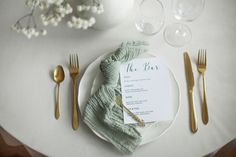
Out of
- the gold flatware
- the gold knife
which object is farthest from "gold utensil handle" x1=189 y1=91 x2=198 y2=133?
the gold flatware

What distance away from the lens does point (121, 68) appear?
2.68 ft

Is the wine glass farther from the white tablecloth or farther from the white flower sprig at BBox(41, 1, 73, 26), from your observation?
the white flower sprig at BBox(41, 1, 73, 26)

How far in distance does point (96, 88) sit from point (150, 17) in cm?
25

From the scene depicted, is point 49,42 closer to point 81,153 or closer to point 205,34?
point 81,153

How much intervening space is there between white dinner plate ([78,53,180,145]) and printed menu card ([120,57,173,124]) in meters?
0.01

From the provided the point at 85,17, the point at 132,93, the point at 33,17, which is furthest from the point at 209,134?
the point at 33,17

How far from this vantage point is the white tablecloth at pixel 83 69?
2.52 ft

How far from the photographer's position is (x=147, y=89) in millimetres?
799

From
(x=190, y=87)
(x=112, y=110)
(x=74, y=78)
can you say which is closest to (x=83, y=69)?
(x=74, y=78)

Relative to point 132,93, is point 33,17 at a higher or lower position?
higher

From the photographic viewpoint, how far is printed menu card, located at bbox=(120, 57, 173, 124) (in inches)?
30.6

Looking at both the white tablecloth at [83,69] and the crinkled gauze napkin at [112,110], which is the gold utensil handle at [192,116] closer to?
the white tablecloth at [83,69]

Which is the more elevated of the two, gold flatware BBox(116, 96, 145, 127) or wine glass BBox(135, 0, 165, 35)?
wine glass BBox(135, 0, 165, 35)

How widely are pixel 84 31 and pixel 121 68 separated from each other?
0.16 metres
